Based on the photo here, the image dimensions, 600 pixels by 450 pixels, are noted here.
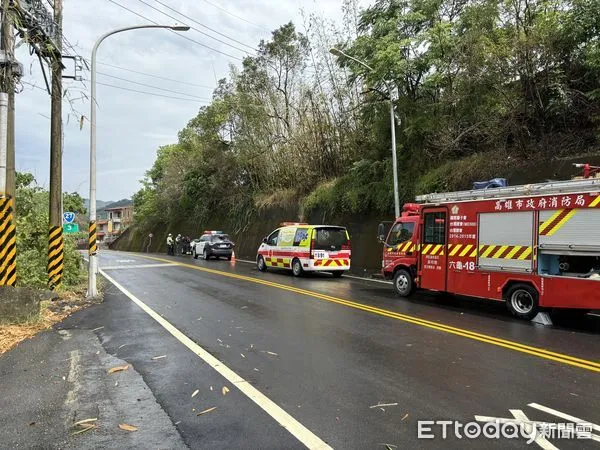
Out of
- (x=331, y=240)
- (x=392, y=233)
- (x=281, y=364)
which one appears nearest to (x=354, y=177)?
(x=331, y=240)

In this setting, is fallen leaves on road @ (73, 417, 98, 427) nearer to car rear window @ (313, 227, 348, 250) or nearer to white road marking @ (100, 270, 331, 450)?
white road marking @ (100, 270, 331, 450)

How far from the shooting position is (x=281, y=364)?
20.9 feet

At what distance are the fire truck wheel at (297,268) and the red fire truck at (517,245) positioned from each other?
6731 mm

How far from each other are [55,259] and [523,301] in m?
12.0

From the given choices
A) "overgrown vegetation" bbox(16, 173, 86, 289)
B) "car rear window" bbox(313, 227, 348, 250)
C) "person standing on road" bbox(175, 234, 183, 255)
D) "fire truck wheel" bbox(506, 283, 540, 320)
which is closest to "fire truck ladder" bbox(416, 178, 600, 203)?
"fire truck wheel" bbox(506, 283, 540, 320)

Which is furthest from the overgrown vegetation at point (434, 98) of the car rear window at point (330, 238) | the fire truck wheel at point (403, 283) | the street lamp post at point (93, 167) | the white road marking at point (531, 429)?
the white road marking at point (531, 429)

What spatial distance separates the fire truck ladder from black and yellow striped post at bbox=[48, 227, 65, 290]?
10238mm

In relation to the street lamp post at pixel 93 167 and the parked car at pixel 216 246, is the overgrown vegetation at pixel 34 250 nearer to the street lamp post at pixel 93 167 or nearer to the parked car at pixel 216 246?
the street lamp post at pixel 93 167

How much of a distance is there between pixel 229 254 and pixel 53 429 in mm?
26678

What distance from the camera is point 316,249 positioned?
18.3 meters

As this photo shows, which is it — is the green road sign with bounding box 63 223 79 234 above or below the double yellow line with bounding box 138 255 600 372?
above

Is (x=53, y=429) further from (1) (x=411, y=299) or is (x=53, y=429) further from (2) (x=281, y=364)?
(1) (x=411, y=299)

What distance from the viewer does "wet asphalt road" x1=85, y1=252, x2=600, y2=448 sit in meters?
4.43

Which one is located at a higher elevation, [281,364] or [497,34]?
[497,34]
